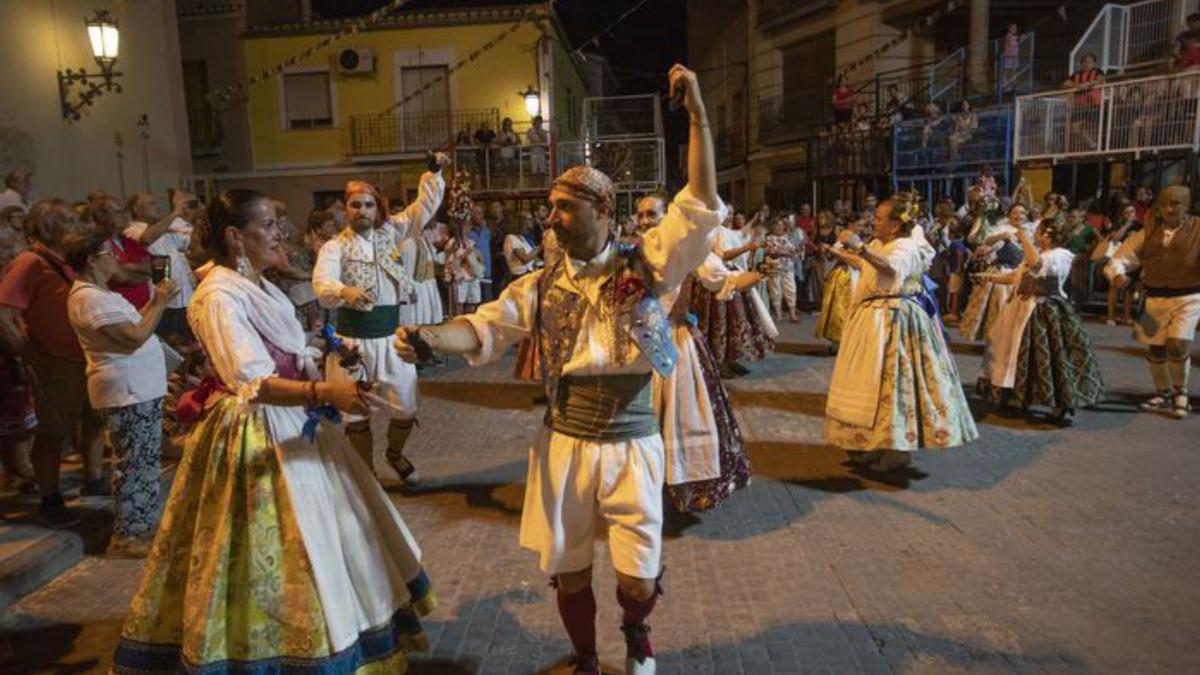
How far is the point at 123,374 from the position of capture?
15.4 feet

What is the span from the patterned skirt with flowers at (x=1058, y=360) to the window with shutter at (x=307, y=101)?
65.9 feet

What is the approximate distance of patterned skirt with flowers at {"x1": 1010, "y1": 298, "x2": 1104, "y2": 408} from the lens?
23.4ft

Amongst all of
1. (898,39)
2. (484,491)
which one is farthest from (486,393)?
(898,39)

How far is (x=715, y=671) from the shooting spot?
3484 millimetres

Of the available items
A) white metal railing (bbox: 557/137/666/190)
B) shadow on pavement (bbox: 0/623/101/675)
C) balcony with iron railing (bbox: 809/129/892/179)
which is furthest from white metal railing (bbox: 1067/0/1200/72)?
shadow on pavement (bbox: 0/623/101/675)

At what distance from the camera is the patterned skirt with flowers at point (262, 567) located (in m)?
2.81

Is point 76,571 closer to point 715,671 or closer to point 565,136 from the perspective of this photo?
point 715,671

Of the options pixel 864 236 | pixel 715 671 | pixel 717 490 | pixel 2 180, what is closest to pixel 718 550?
pixel 717 490

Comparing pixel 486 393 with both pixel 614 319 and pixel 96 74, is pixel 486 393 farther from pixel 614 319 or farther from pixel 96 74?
pixel 96 74


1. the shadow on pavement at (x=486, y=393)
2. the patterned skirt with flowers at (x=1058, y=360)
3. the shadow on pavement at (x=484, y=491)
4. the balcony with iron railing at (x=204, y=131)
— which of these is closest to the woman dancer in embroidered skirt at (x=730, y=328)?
the shadow on pavement at (x=486, y=393)

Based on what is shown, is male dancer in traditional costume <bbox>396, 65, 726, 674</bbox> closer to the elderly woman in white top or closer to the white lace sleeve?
the white lace sleeve

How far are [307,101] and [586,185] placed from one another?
73.1 feet

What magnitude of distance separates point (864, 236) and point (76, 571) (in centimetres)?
1154

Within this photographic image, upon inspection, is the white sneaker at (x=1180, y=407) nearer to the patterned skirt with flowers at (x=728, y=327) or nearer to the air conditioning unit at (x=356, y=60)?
the patterned skirt with flowers at (x=728, y=327)
